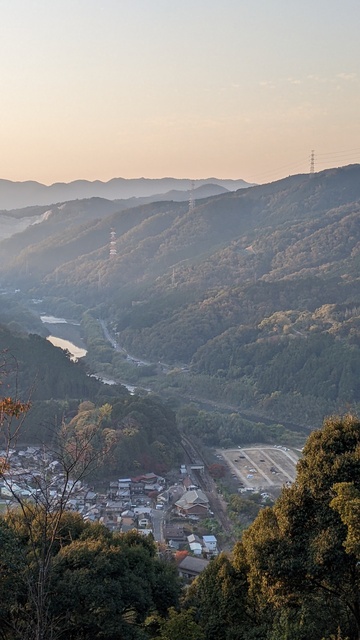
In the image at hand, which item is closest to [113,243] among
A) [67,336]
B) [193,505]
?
[67,336]

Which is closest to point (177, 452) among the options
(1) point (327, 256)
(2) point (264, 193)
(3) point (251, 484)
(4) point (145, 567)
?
(3) point (251, 484)

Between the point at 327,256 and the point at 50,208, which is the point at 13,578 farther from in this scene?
the point at 50,208

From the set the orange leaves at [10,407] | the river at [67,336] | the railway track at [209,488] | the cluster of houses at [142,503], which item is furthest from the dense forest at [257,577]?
the river at [67,336]

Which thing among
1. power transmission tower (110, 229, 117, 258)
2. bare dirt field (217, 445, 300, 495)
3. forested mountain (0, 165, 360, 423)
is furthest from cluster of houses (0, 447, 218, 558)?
power transmission tower (110, 229, 117, 258)

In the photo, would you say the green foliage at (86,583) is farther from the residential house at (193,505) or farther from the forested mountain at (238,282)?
the forested mountain at (238,282)

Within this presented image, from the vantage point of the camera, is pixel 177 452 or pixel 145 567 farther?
pixel 177 452
